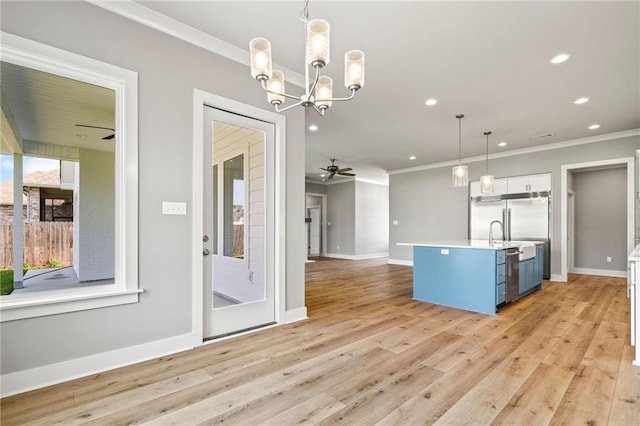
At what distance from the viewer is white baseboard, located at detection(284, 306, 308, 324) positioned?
3.41 metres

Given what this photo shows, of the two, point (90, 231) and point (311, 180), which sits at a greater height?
point (311, 180)

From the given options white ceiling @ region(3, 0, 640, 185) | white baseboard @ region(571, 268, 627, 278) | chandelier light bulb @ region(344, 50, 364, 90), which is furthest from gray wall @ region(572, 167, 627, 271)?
chandelier light bulb @ region(344, 50, 364, 90)

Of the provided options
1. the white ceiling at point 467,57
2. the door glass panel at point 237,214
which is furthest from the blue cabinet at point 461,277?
the door glass panel at point 237,214

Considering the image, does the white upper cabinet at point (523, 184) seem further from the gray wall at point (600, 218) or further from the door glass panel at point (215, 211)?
the door glass panel at point (215, 211)

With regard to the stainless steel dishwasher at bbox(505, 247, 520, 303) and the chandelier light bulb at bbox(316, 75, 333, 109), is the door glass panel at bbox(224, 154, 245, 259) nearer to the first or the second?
the chandelier light bulb at bbox(316, 75, 333, 109)

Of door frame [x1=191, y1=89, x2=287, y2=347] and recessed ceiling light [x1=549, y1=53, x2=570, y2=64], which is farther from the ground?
recessed ceiling light [x1=549, y1=53, x2=570, y2=64]

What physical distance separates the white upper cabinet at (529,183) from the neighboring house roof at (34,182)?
7.96m

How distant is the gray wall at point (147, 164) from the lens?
205 centimetres

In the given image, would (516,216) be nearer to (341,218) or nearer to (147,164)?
(341,218)

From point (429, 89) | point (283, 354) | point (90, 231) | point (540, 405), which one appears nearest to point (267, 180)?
point (283, 354)

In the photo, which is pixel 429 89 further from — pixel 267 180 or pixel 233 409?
pixel 233 409

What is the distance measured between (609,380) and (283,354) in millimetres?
2395

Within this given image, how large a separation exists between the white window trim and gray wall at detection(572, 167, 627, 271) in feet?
27.9

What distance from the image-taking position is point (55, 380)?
6.89ft
